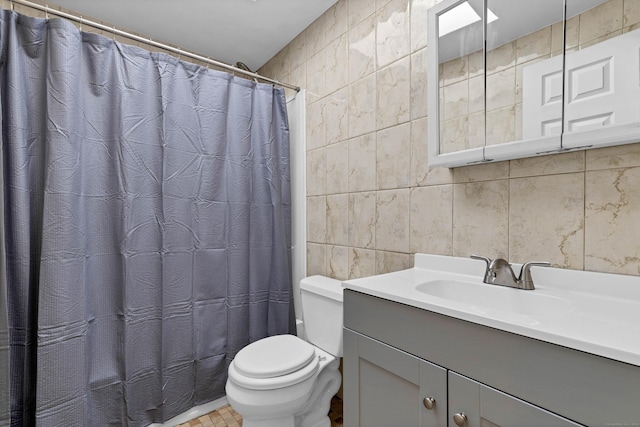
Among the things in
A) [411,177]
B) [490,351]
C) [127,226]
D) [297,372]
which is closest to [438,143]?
[411,177]

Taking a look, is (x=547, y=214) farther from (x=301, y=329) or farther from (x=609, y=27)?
(x=301, y=329)

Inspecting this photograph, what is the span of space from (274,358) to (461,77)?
1.38 metres

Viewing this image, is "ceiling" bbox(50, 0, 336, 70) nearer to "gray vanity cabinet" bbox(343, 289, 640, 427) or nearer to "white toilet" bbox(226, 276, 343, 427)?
"white toilet" bbox(226, 276, 343, 427)

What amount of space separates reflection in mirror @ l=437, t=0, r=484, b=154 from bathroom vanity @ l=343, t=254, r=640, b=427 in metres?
0.47

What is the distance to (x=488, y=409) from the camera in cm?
70

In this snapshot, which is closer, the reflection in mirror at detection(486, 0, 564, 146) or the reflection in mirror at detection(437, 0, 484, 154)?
the reflection in mirror at detection(486, 0, 564, 146)

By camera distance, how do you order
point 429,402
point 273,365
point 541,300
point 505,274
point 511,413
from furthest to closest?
point 273,365 < point 505,274 < point 541,300 < point 429,402 < point 511,413

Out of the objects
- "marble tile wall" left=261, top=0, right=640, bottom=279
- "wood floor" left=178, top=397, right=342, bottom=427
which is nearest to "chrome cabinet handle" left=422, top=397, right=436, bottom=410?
"marble tile wall" left=261, top=0, right=640, bottom=279

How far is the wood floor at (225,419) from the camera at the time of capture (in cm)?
164

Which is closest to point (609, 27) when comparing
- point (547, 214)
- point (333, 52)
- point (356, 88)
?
point (547, 214)

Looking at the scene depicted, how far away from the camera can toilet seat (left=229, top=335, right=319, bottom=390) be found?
4.18 feet

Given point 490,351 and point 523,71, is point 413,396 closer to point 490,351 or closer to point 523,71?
point 490,351

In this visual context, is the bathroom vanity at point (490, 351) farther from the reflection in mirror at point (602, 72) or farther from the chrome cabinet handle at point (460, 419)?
the reflection in mirror at point (602, 72)

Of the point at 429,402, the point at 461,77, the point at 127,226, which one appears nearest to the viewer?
the point at 429,402
